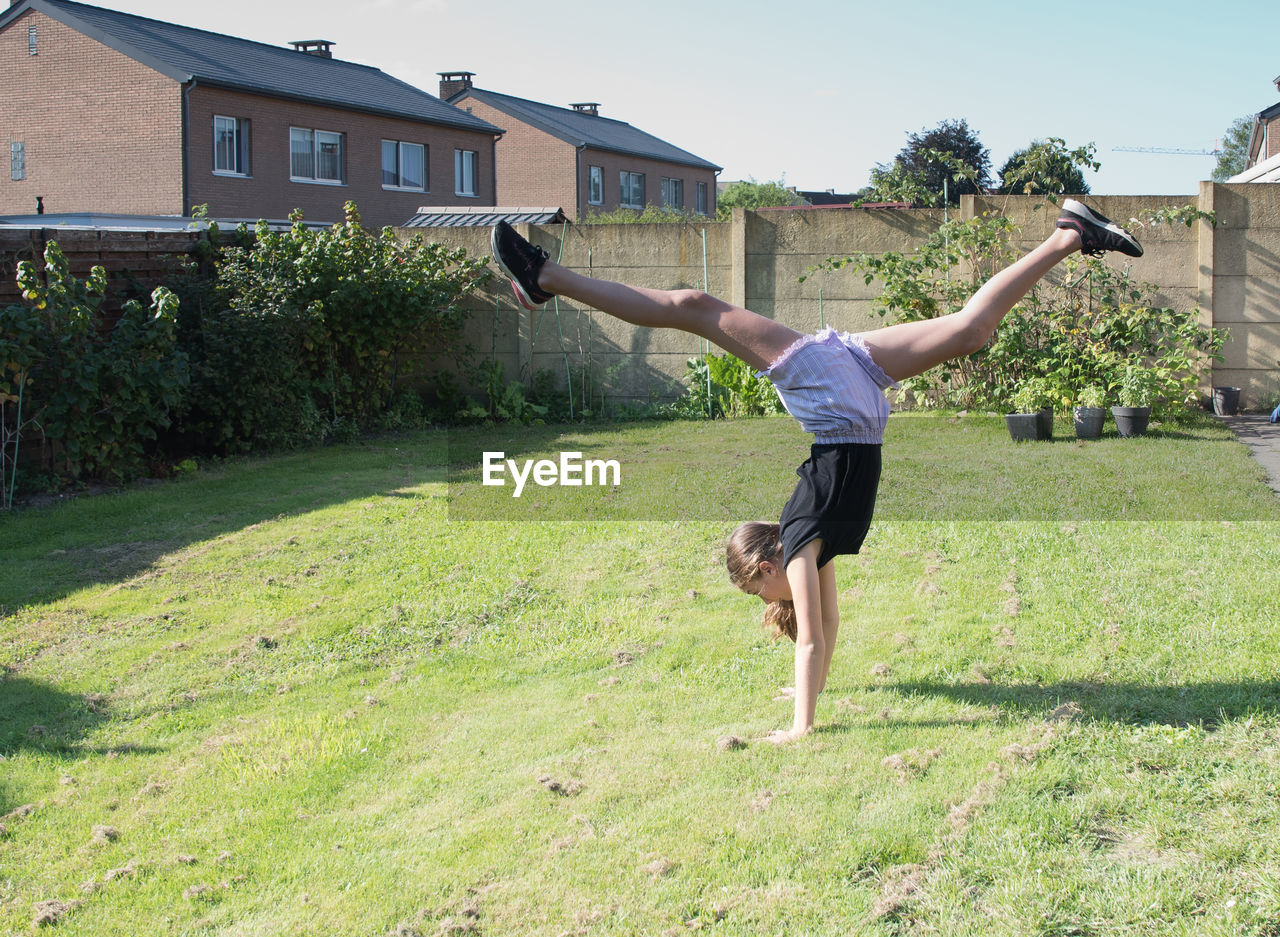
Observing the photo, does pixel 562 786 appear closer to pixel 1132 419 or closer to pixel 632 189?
pixel 1132 419

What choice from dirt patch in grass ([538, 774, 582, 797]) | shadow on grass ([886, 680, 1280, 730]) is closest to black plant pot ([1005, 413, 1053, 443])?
shadow on grass ([886, 680, 1280, 730])

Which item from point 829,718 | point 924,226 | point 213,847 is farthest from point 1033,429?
point 213,847

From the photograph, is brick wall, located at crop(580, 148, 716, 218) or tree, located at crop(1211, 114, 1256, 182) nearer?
brick wall, located at crop(580, 148, 716, 218)

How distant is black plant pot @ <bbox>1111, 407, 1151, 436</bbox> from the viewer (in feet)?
29.6

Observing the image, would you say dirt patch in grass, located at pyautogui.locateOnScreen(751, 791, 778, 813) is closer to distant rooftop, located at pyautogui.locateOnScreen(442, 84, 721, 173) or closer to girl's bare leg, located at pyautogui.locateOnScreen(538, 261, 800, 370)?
girl's bare leg, located at pyautogui.locateOnScreen(538, 261, 800, 370)

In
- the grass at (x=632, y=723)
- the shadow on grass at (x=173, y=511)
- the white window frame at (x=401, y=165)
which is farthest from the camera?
the white window frame at (x=401, y=165)

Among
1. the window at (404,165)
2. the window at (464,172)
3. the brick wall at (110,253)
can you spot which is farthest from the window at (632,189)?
the brick wall at (110,253)

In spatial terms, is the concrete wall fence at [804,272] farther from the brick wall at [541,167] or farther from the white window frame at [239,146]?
the brick wall at [541,167]

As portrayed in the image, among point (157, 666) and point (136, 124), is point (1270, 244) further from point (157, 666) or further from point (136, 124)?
point (136, 124)

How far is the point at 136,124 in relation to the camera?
82.3 feet

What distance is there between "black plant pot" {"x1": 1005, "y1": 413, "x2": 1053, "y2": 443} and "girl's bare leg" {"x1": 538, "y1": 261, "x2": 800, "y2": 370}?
6.01 meters

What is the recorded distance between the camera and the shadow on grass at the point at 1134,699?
11.7 feet

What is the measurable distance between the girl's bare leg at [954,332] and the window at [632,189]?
3884 centimetres

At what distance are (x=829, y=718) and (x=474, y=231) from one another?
9.37 meters
